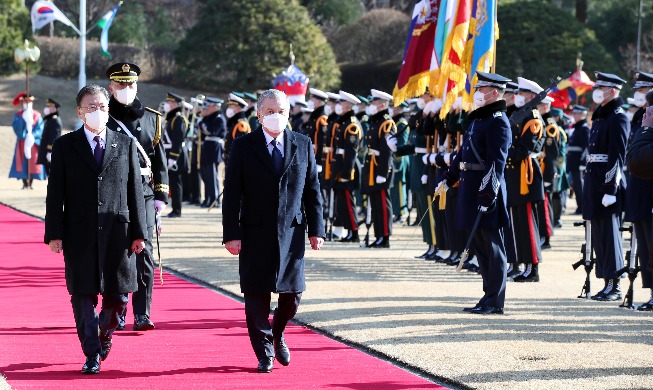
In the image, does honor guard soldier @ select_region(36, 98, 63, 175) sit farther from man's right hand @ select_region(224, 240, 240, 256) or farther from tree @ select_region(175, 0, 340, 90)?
man's right hand @ select_region(224, 240, 240, 256)

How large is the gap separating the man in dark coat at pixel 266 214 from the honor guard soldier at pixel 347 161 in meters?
9.28

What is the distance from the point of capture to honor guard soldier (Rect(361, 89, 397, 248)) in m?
16.8

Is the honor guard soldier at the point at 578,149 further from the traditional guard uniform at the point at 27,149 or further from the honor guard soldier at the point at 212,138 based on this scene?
the traditional guard uniform at the point at 27,149

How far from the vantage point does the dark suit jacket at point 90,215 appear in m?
8.05

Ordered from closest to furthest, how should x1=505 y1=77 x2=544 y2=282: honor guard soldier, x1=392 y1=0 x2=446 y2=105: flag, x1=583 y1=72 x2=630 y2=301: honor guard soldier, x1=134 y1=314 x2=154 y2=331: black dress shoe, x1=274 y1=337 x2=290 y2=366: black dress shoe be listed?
x1=274 y1=337 x2=290 y2=366: black dress shoe < x1=134 y1=314 x2=154 y2=331: black dress shoe < x1=583 y1=72 x2=630 y2=301: honor guard soldier < x1=505 y1=77 x2=544 y2=282: honor guard soldier < x1=392 y1=0 x2=446 y2=105: flag

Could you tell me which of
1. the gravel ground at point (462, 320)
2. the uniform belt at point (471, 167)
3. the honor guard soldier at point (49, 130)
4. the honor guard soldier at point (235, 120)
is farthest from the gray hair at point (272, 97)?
the honor guard soldier at point (49, 130)

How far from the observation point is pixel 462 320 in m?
10.3

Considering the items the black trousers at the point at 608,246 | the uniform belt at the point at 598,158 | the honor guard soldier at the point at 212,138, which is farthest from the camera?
the honor guard soldier at the point at 212,138

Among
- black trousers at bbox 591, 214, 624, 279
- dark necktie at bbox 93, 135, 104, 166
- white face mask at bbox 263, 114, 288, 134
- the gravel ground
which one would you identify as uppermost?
white face mask at bbox 263, 114, 288, 134

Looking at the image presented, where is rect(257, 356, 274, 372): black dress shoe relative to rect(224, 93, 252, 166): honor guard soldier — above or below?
below

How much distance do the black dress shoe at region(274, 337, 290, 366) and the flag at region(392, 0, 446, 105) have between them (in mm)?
7525

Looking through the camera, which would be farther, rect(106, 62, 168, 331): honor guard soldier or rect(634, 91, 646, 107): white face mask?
rect(634, 91, 646, 107): white face mask

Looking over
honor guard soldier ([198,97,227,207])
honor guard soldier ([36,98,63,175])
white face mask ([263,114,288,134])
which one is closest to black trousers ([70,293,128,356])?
white face mask ([263,114,288,134])

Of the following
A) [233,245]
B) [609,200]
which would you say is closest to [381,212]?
[609,200]
